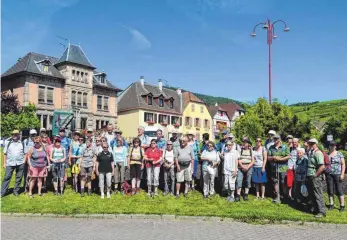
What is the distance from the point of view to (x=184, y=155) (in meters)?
12.2

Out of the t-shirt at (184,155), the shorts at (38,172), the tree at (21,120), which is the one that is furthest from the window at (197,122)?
the shorts at (38,172)

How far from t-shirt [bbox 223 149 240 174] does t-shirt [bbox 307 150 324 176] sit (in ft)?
7.34

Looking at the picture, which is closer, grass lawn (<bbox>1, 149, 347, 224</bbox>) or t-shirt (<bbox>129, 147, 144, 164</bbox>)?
grass lawn (<bbox>1, 149, 347, 224</bbox>)

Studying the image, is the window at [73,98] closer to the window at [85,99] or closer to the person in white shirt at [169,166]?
the window at [85,99]

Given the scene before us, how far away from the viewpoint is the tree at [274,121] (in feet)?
72.7

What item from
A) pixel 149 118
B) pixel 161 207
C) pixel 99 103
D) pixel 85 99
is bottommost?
pixel 161 207

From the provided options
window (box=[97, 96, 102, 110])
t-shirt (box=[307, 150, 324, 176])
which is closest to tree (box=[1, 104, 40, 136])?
window (box=[97, 96, 102, 110])

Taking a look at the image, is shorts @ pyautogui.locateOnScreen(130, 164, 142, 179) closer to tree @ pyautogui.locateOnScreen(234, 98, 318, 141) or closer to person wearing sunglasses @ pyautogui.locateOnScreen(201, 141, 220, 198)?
person wearing sunglasses @ pyautogui.locateOnScreen(201, 141, 220, 198)

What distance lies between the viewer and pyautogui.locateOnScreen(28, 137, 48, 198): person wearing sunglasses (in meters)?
11.9

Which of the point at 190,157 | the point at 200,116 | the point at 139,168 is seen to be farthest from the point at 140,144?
the point at 200,116

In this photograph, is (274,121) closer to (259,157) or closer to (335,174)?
(259,157)

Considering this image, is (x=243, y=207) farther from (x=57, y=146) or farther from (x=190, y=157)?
(x=57, y=146)

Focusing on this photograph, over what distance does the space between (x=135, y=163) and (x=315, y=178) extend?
18.0 ft

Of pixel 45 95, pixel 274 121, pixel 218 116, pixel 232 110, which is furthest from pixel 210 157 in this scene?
pixel 232 110
